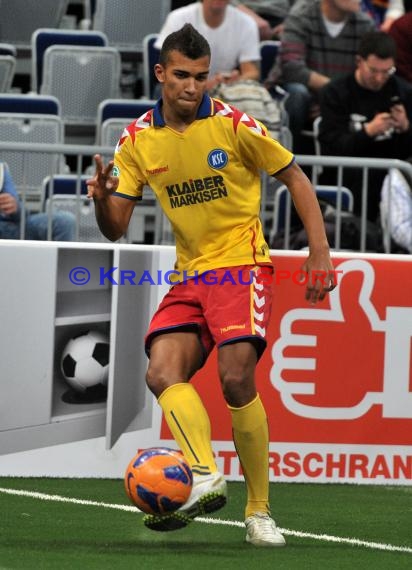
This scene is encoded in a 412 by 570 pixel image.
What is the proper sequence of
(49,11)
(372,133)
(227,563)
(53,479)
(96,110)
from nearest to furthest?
(227,563) < (53,479) < (372,133) < (96,110) < (49,11)

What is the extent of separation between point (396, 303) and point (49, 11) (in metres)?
6.42

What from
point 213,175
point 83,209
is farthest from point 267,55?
point 213,175

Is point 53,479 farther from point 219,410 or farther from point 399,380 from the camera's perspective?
point 399,380

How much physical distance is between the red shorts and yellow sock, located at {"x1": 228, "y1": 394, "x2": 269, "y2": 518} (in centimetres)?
28

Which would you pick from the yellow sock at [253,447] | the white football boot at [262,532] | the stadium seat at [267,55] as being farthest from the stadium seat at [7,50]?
the white football boot at [262,532]

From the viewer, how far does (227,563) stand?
5590mm

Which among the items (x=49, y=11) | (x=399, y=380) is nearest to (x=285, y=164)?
(x=399, y=380)

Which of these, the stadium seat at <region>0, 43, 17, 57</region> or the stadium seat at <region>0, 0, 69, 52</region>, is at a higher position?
the stadium seat at <region>0, 0, 69, 52</region>

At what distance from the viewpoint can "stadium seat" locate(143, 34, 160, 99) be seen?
39.9ft

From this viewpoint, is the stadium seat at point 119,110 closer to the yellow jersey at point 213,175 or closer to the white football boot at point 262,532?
the yellow jersey at point 213,175

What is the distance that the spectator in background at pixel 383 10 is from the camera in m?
14.0

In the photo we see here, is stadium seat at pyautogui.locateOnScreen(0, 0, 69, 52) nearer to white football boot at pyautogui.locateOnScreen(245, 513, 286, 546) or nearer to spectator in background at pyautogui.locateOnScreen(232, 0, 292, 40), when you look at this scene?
spectator in background at pyautogui.locateOnScreen(232, 0, 292, 40)

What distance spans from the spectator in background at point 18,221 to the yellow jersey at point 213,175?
219 cm

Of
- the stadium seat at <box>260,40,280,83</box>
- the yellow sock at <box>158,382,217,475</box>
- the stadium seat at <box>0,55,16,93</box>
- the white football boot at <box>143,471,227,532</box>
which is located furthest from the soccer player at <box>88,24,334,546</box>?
the stadium seat at <box>260,40,280,83</box>
